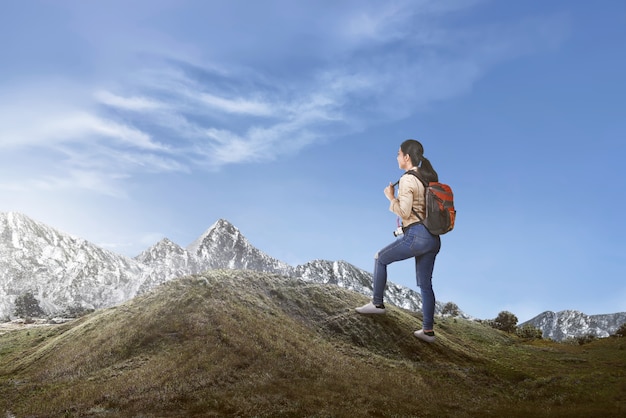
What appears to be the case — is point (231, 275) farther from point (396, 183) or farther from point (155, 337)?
point (396, 183)

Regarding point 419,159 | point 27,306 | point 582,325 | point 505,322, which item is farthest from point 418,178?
point 582,325

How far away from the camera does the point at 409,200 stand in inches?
797

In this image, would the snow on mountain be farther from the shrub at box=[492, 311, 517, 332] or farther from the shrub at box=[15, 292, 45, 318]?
the shrub at box=[492, 311, 517, 332]

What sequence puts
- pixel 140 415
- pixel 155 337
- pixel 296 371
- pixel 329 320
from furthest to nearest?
pixel 329 320 < pixel 155 337 < pixel 296 371 < pixel 140 415

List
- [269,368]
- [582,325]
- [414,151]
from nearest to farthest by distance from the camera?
[414,151] → [269,368] → [582,325]

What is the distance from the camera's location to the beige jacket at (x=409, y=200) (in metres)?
20.3

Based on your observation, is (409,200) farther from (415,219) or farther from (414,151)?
(414,151)

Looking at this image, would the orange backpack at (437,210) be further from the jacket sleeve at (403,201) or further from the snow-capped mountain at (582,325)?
the snow-capped mountain at (582,325)

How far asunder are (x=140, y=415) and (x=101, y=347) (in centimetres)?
1117

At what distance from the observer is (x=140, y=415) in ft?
55.7

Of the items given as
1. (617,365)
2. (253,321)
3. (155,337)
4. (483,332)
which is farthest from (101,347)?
(483,332)

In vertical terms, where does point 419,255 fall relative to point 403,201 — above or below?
below

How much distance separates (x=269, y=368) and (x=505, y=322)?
7674 cm

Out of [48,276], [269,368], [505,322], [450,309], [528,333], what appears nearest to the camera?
[269,368]
